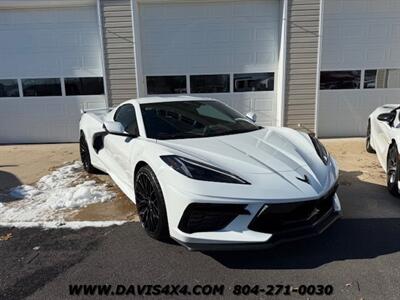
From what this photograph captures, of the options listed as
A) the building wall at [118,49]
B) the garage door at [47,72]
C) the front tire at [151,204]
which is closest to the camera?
the front tire at [151,204]

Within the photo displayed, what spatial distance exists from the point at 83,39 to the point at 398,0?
295 inches

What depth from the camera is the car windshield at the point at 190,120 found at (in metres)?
3.84

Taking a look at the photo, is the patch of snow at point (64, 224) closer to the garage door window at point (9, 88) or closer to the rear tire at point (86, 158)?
the rear tire at point (86, 158)

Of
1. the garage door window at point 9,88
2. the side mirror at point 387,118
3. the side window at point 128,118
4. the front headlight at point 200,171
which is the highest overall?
the garage door window at point 9,88

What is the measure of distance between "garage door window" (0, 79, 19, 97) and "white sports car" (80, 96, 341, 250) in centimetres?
608

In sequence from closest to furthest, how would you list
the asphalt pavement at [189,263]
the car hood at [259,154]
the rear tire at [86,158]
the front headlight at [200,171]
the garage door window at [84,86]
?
1. the asphalt pavement at [189,263]
2. the front headlight at [200,171]
3. the car hood at [259,154]
4. the rear tire at [86,158]
5. the garage door window at [84,86]

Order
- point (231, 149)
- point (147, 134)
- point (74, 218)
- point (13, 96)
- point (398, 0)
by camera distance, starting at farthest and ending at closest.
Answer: point (13, 96) → point (398, 0) → point (74, 218) → point (147, 134) → point (231, 149)

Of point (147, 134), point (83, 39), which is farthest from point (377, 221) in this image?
point (83, 39)

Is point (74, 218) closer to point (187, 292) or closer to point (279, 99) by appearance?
point (187, 292)

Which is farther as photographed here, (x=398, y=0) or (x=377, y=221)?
(x=398, y=0)

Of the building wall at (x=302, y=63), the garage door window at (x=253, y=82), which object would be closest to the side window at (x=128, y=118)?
the garage door window at (x=253, y=82)

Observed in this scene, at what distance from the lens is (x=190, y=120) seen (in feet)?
13.6

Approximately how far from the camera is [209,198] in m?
2.79

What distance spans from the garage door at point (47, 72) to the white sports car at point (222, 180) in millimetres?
5167
